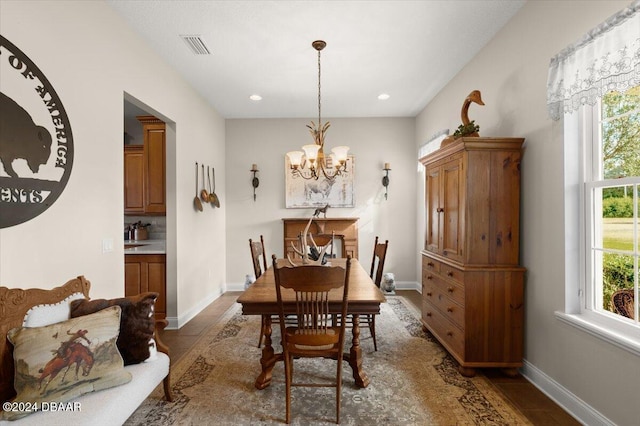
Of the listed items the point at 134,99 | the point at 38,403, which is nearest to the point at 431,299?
the point at 38,403

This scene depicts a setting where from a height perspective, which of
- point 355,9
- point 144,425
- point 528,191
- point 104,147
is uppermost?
point 355,9

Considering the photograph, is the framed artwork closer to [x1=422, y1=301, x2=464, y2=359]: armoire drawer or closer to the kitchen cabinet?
the kitchen cabinet

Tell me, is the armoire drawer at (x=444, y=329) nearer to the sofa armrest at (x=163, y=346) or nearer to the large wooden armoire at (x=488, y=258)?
the large wooden armoire at (x=488, y=258)

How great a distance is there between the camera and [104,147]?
8.18ft

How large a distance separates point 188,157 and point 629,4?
13.5 ft

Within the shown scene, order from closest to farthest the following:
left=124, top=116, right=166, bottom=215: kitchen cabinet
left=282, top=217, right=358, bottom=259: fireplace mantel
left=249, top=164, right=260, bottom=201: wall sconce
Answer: left=124, top=116, right=166, bottom=215: kitchen cabinet
left=282, top=217, right=358, bottom=259: fireplace mantel
left=249, top=164, right=260, bottom=201: wall sconce

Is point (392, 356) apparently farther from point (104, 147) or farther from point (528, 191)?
point (104, 147)

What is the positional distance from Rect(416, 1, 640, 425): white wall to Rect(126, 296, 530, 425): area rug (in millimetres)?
438

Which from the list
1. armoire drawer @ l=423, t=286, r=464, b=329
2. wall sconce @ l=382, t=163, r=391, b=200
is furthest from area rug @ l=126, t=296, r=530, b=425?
wall sconce @ l=382, t=163, r=391, b=200

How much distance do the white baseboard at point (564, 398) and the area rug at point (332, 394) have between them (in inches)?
13.2

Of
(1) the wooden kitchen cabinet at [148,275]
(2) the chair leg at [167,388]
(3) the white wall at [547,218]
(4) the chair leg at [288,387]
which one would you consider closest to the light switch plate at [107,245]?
(2) the chair leg at [167,388]

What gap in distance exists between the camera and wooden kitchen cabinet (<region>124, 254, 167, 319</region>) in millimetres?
3764

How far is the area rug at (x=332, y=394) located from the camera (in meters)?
2.06

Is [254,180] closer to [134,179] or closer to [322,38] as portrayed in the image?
[134,179]
